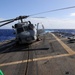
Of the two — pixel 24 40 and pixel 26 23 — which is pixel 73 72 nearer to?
pixel 24 40

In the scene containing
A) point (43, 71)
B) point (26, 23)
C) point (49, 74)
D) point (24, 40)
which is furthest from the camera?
point (26, 23)

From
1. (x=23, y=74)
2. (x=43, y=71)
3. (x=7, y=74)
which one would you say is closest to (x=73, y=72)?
(x=43, y=71)

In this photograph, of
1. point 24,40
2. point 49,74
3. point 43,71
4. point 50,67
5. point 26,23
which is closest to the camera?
point 49,74

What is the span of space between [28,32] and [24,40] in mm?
1331

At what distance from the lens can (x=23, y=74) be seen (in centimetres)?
1096

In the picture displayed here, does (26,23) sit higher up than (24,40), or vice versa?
(26,23)

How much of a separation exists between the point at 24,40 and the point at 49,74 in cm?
1396

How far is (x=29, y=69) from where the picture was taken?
1200 centimetres

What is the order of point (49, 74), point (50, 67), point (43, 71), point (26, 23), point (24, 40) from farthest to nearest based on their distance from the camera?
1. point (26, 23)
2. point (24, 40)
3. point (50, 67)
4. point (43, 71)
5. point (49, 74)

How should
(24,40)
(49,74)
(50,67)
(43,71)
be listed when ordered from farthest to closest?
1. (24,40)
2. (50,67)
3. (43,71)
4. (49,74)

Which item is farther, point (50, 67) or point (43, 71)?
point (50, 67)

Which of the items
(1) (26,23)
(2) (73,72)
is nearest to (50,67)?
(2) (73,72)

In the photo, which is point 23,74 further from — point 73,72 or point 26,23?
point 26,23

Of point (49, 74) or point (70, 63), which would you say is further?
point (70, 63)
